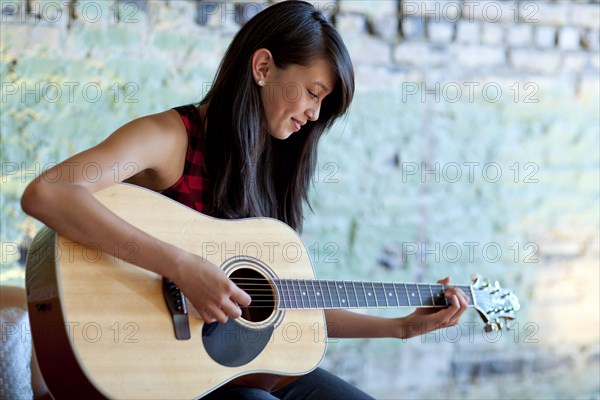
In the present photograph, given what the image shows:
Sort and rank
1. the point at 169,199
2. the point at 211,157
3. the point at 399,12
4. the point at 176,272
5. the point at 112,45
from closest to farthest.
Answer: the point at 176,272, the point at 169,199, the point at 211,157, the point at 112,45, the point at 399,12

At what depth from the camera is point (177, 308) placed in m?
1.52

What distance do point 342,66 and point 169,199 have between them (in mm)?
519

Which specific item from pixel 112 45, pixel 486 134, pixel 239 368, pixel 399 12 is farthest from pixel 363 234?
pixel 239 368

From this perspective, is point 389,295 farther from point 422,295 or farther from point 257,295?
point 257,295

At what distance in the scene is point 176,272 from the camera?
4.95 feet

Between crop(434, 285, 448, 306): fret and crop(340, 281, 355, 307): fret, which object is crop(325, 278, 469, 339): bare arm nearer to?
crop(434, 285, 448, 306): fret

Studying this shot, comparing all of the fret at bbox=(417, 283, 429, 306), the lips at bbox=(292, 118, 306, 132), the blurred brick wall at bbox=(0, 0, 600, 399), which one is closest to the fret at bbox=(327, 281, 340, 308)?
the fret at bbox=(417, 283, 429, 306)

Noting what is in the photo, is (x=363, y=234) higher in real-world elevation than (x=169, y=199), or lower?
lower

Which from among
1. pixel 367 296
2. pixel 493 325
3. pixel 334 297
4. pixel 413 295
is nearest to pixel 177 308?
pixel 334 297

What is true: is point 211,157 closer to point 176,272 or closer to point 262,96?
point 262,96

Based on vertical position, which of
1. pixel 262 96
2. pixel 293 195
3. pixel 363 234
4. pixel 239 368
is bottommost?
pixel 363 234

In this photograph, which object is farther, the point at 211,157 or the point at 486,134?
the point at 486,134

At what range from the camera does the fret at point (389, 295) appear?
1.90 m

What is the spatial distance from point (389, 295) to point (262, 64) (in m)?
0.64
